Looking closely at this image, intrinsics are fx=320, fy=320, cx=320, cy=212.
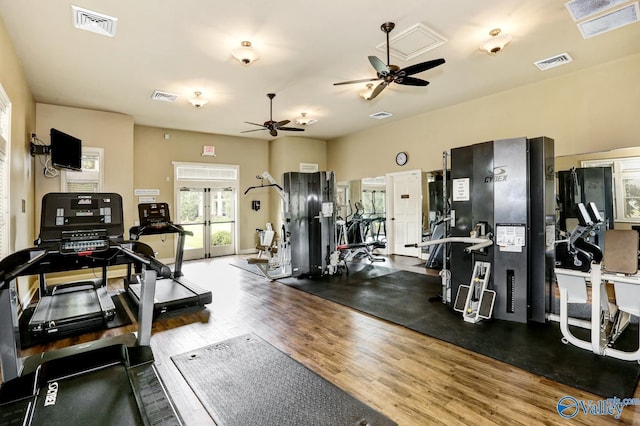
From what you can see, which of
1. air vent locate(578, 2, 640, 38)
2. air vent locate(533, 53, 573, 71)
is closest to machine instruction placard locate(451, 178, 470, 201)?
air vent locate(578, 2, 640, 38)

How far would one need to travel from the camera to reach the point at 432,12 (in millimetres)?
3514

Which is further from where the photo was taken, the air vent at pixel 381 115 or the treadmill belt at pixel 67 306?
the air vent at pixel 381 115

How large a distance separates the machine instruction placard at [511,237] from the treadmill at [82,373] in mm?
3672

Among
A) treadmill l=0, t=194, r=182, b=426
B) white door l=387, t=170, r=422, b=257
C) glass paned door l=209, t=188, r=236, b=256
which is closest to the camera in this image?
treadmill l=0, t=194, r=182, b=426

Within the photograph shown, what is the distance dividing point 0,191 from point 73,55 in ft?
6.65

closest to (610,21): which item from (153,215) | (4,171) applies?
(153,215)

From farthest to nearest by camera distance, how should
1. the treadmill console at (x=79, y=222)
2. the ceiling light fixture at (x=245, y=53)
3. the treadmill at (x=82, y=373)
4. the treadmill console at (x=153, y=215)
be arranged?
the treadmill console at (x=153, y=215) < the ceiling light fixture at (x=245, y=53) < the treadmill console at (x=79, y=222) < the treadmill at (x=82, y=373)

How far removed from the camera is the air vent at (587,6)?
3.33 metres

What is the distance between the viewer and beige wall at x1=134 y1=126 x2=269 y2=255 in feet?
26.5

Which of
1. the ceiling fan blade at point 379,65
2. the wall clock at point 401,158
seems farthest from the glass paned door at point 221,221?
the ceiling fan blade at point 379,65

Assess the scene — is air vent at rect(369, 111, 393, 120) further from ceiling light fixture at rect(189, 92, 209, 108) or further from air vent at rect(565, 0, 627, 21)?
air vent at rect(565, 0, 627, 21)

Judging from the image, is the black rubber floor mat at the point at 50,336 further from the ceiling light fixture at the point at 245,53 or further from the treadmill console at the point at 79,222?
the ceiling light fixture at the point at 245,53

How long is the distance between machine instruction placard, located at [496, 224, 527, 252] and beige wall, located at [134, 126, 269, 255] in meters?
7.23

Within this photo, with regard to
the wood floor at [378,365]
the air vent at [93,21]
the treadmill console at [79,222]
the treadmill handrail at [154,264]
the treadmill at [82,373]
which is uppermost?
the air vent at [93,21]
